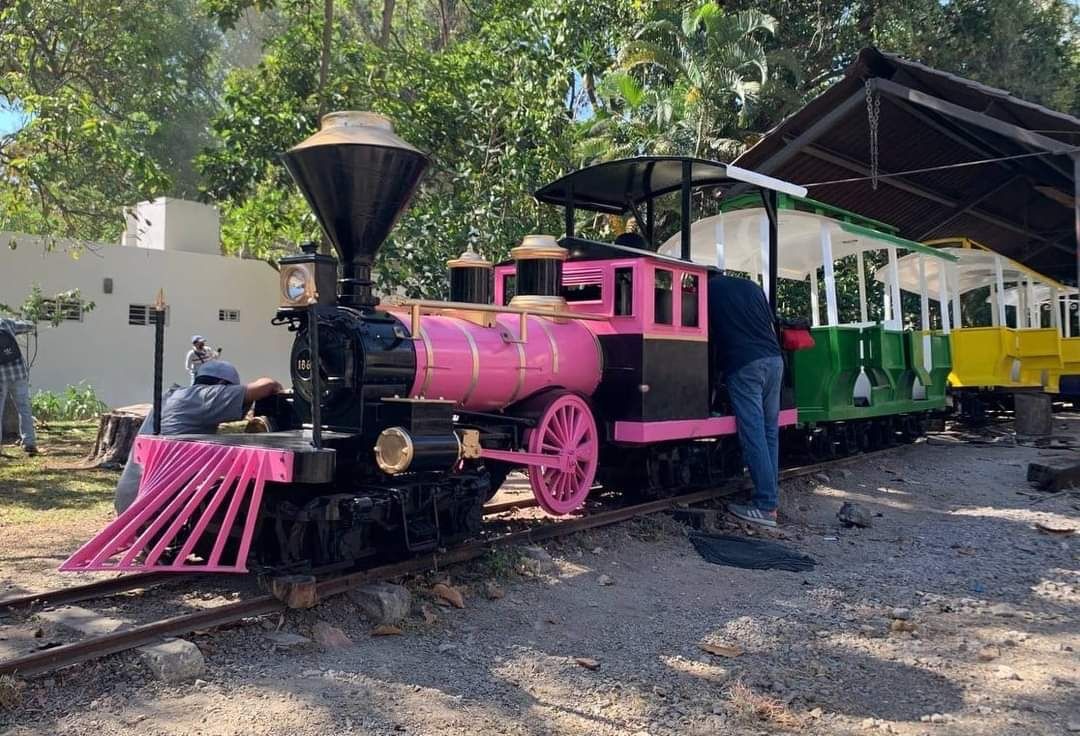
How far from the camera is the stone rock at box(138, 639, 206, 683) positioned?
145 inches

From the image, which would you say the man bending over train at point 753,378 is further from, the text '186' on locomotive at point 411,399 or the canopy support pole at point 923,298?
the canopy support pole at point 923,298

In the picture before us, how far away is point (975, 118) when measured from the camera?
11.9 meters

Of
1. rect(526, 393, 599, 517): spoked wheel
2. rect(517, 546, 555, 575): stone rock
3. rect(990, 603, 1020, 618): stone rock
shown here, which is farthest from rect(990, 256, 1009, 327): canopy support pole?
rect(517, 546, 555, 575): stone rock

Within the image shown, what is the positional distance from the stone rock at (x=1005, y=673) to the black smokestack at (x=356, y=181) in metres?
3.86

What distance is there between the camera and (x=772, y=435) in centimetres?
762

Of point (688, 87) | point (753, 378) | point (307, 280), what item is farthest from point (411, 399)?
point (688, 87)

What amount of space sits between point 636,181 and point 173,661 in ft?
19.4

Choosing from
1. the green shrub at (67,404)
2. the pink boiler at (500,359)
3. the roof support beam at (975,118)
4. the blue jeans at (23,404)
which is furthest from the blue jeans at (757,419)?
the green shrub at (67,404)

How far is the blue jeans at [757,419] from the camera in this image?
7.34 meters

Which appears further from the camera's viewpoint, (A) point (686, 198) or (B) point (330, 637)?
(A) point (686, 198)

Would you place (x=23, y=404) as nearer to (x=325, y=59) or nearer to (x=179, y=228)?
(x=325, y=59)

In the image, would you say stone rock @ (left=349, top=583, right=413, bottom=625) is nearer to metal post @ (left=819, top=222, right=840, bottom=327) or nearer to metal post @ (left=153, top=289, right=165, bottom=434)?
metal post @ (left=153, top=289, right=165, bottom=434)

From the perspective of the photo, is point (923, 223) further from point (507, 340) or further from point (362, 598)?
point (362, 598)

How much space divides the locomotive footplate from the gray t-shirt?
31 centimetres
